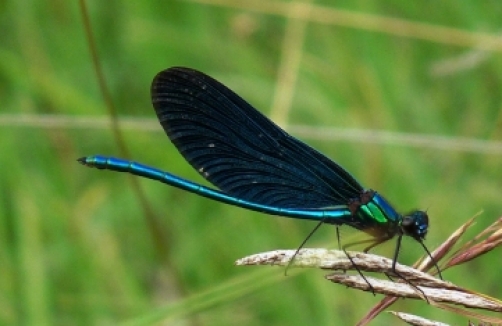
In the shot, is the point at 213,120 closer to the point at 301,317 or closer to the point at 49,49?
the point at 301,317

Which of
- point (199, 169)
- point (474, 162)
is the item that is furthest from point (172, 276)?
point (474, 162)

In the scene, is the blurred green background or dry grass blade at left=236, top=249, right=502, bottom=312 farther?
the blurred green background

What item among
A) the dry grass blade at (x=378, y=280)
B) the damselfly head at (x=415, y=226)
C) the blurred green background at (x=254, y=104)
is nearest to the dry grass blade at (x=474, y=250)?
the dry grass blade at (x=378, y=280)

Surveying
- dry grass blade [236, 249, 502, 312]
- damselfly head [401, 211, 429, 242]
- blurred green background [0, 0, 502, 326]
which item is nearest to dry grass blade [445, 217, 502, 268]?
dry grass blade [236, 249, 502, 312]

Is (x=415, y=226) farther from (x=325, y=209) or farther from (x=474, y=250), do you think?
(x=474, y=250)

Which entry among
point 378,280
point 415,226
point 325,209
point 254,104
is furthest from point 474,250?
point 254,104

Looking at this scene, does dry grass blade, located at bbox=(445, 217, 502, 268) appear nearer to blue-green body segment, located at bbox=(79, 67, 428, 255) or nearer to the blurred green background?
blue-green body segment, located at bbox=(79, 67, 428, 255)
